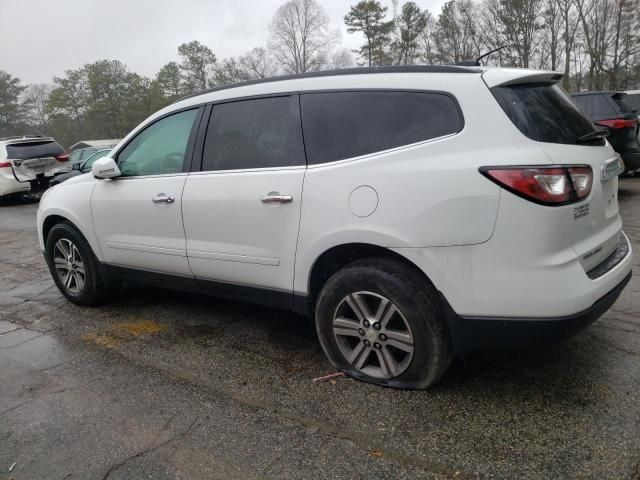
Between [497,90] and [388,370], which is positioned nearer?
[497,90]

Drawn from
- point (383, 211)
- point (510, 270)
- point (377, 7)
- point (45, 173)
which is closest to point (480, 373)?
point (510, 270)

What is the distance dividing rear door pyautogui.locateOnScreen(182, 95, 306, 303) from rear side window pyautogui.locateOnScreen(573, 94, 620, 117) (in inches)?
266

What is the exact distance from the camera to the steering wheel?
3644mm

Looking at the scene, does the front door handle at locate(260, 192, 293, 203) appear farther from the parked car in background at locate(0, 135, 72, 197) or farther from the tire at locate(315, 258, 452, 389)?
the parked car in background at locate(0, 135, 72, 197)

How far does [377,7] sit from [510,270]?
51.8m

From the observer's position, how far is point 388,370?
279cm

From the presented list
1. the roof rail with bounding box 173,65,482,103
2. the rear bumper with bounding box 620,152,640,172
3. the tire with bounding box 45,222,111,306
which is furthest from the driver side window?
the rear bumper with bounding box 620,152,640,172

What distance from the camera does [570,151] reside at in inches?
95.6

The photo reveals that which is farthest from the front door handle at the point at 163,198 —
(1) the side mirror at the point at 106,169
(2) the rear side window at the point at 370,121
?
(2) the rear side window at the point at 370,121

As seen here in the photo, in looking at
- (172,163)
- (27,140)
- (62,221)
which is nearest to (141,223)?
(172,163)

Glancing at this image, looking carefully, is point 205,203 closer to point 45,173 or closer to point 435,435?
point 435,435

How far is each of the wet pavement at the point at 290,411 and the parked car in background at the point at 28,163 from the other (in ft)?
36.4

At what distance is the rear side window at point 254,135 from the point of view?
Result: 308 centimetres

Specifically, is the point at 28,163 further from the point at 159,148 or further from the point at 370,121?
the point at 370,121
